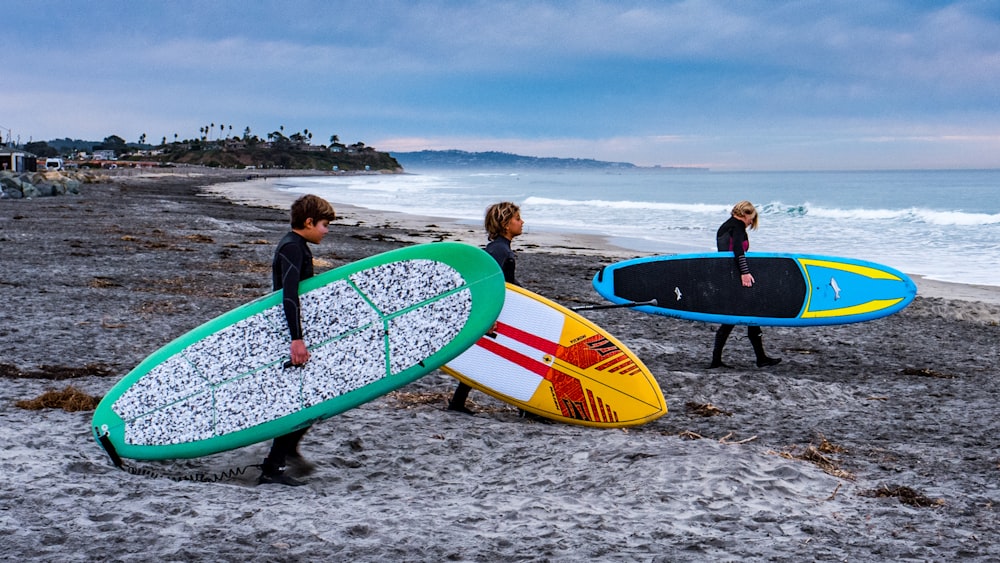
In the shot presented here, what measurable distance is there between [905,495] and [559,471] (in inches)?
76.4

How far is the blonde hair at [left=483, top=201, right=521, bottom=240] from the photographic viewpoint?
570 cm

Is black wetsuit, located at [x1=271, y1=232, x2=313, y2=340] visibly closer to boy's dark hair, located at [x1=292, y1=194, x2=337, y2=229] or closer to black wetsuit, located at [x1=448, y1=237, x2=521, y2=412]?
boy's dark hair, located at [x1=292, y1=194, x2=337, y2=229]

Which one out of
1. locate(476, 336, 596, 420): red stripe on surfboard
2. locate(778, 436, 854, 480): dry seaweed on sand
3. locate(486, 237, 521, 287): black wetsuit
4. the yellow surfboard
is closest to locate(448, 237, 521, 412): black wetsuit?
locate(486, 237, 521, 287): black wetsuit

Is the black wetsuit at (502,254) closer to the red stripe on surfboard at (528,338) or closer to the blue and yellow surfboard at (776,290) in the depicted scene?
the red stripe on surfboard at (528,338)

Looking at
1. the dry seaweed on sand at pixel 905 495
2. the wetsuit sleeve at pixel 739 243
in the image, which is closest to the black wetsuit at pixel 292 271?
the dry seaweed on sand at pixel 905 495

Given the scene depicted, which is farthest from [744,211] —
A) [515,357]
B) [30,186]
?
[30,186]

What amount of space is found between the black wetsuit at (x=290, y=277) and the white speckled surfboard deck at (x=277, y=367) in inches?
6.0

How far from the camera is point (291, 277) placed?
428 cm

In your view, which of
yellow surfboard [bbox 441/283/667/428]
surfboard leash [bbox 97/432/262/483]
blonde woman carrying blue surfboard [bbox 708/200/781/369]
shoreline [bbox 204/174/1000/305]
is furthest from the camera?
shoreline [bbox 204/174/1000/305]

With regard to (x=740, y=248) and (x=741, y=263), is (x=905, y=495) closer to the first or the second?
(x=741, y=263)

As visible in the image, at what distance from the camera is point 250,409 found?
15.3ft

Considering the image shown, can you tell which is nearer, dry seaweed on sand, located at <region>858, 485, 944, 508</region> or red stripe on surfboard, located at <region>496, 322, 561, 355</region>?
dry seaweed on sand, located at <region>858, 485, 944, 508</region>

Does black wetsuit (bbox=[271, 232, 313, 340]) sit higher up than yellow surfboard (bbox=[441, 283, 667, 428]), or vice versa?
black wetsuit (bbox=[271, 232, 313, 340])

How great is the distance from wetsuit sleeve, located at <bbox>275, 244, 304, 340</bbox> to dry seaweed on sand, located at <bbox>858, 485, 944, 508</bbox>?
10.8 ft
